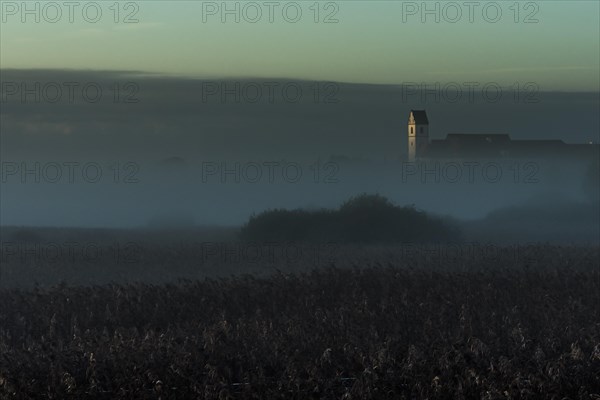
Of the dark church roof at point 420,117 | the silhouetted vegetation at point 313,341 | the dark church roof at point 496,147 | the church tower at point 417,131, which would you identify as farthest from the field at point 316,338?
the dark church roof at point 420,117

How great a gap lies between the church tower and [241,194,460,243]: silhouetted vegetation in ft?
127

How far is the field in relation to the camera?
11852 millimetres

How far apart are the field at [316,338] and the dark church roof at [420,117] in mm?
67150

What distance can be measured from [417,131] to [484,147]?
221 inches

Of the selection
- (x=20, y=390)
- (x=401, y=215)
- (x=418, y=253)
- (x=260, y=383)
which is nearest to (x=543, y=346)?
(x=260, y=383)

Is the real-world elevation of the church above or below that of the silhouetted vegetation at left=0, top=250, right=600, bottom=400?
above

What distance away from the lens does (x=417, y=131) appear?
9156cm

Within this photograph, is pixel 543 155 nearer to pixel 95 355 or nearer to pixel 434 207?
pixel 434 207

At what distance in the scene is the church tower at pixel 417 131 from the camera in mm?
89044

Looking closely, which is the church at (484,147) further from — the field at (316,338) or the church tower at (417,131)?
the field at (316,338)
